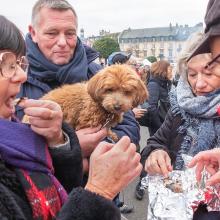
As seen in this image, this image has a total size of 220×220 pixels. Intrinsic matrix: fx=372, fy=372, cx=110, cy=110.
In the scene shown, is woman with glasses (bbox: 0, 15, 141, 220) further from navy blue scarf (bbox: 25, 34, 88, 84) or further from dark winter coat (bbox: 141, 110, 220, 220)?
navy blue scarf (bbox: 25, 34, 88, 84)

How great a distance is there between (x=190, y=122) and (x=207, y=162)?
22.8 inches

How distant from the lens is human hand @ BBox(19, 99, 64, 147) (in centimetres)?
160

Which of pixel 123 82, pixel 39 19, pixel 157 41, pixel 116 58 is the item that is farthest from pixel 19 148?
pixel 157 41

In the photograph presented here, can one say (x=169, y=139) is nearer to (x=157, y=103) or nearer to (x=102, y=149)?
(x=102, y=149)

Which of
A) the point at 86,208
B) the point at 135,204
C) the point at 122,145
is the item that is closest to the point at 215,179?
the point at 122,145

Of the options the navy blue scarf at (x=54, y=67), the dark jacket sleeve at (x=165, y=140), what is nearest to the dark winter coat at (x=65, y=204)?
the dark jacket sleeve at (x=165, y=140)

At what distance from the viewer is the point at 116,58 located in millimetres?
6863

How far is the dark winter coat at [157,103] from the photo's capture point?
20.1 feet

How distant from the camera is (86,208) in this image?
1429 millimetres

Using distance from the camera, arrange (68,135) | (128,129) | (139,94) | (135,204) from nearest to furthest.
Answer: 1. (68,135)
2. (128,129)
3. (139,94)
4. (135,204)

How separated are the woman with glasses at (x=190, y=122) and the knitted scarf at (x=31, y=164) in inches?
27.4

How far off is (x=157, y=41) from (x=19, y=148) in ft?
366

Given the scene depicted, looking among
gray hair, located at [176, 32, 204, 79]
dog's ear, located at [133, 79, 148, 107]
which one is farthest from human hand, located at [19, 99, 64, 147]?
dog's ear, located at [133, 79, 148, 107]

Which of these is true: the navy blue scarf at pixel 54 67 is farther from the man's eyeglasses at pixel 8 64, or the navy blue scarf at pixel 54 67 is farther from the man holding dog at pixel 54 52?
the man's eyeglasses at pixel 8 64
